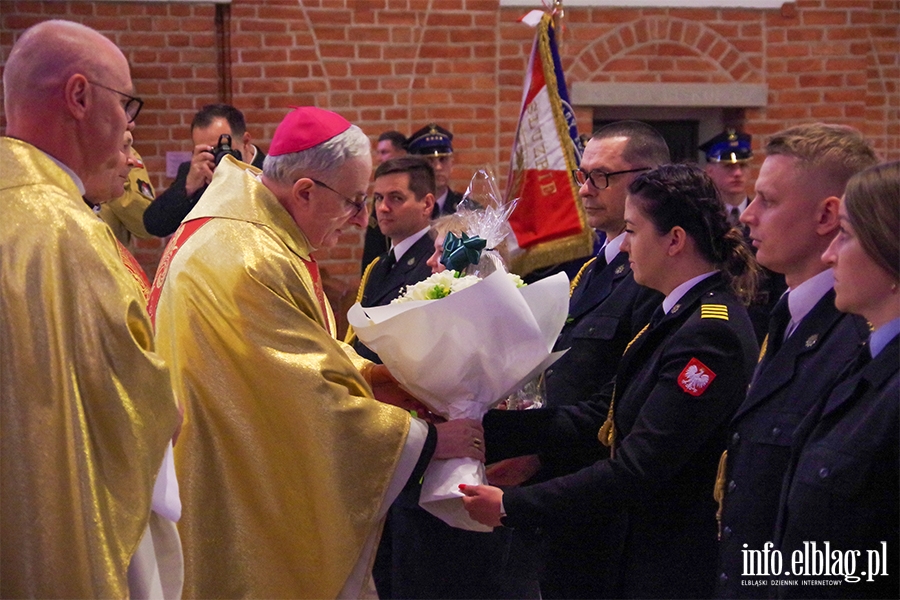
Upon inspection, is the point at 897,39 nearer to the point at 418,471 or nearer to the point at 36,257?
the point at 418,471

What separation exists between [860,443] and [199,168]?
371 centimetres

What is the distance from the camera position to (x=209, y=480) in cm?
263

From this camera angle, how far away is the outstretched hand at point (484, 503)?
254 centimetres

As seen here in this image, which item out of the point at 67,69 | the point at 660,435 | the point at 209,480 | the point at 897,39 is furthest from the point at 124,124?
the point at 897,39

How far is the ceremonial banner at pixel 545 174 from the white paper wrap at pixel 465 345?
1.70m

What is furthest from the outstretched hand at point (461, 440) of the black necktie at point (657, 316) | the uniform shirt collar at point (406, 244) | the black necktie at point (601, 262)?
the uniform shirt collar at point (406, 244)

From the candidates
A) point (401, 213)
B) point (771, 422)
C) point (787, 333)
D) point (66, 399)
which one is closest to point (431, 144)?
point (401, 213)

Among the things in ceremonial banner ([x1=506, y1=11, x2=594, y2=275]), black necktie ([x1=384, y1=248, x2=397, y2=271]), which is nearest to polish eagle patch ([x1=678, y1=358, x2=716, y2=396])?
ceremonial banner ([x1=506, y1=11, x2=594, y2=275])

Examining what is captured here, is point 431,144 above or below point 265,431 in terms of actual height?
above

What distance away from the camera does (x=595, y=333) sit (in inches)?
109

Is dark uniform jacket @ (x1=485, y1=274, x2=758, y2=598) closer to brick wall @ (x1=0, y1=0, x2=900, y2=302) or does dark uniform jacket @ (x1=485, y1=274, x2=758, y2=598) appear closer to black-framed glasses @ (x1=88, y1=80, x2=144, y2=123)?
black-framed glasses @ (x1=88, y1=80, x2=144, y2=123)

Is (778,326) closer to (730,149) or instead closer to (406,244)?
(406,244)

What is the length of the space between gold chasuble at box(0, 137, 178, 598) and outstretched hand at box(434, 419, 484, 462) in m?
0.90

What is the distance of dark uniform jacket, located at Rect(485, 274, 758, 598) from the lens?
230 cm
